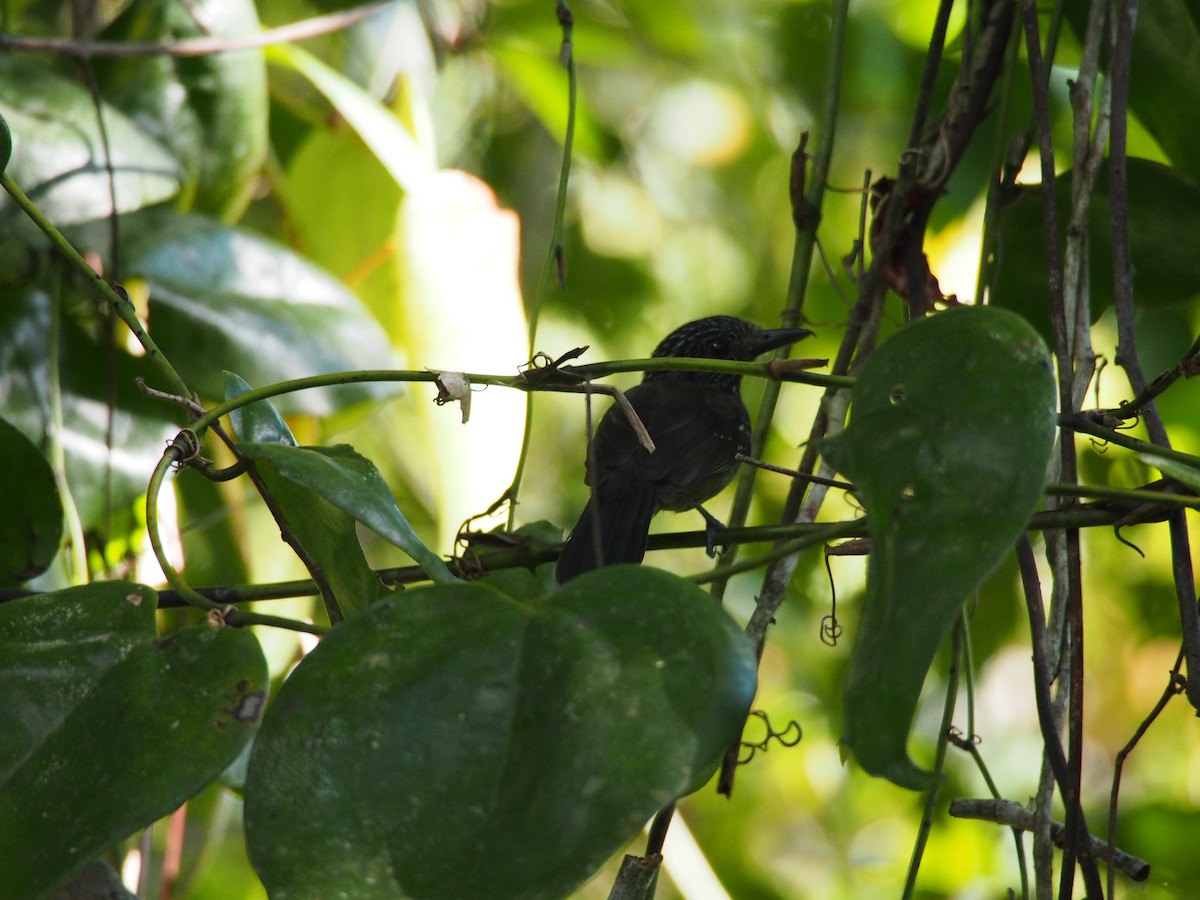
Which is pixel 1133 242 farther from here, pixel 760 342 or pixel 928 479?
pixel 760 342

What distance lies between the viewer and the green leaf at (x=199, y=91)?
2.04 m

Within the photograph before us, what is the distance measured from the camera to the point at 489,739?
0.76 m

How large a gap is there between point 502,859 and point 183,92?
173 centimetres

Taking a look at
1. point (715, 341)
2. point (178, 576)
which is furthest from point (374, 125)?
point (178, 576)

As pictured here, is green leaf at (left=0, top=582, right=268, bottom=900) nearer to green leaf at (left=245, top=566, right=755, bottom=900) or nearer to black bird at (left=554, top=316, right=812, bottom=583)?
green leaf at (left=245, top=566, right=755, bottom=900)

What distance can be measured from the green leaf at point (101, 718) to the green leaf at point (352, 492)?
0.12m

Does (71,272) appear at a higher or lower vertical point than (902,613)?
higher

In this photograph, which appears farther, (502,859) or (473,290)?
(473,290)

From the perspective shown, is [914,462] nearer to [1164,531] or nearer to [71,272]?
[71,272]

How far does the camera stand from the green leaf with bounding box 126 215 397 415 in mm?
1841

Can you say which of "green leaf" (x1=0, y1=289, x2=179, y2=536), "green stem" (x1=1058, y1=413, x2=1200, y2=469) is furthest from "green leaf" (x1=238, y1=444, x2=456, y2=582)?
"green leaf" (x1=0, y1=289, x2=179, y2=536)

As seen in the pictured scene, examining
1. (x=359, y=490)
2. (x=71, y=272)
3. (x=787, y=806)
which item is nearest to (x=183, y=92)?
(x=71, y=272)

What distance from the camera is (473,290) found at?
2.07m

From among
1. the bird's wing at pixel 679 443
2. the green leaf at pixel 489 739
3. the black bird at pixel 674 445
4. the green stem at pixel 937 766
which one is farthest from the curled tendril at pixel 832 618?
the bird's wing at pixel 679 443
